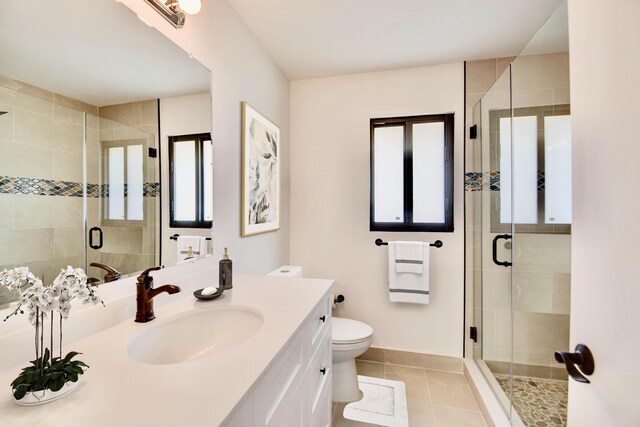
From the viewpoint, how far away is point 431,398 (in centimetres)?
195

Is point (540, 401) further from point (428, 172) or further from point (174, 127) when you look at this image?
point (174, 127)

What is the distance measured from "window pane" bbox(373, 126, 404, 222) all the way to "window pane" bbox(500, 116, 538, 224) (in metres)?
0.72

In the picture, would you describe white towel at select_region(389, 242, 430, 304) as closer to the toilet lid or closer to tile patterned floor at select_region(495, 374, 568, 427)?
the toilet lid

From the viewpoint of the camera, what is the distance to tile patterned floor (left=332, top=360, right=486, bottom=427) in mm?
1735

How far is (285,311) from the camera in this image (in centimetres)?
104

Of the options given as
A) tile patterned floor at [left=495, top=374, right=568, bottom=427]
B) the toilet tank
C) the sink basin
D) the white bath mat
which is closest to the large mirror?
the sink basin

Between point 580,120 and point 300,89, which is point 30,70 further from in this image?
point 300,89

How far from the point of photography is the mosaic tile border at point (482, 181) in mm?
1997

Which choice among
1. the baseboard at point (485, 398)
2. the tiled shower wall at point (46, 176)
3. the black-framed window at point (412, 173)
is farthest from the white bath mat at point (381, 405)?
the tiled shower wall at point (46, 176)

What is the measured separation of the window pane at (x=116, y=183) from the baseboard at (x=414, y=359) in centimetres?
215

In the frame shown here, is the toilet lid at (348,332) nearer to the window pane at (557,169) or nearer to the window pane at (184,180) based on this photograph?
the window pane at (184,180)

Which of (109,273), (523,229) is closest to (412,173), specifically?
(523,229)

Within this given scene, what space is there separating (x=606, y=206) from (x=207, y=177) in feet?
4.66

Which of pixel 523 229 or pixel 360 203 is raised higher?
pixel 360 203
